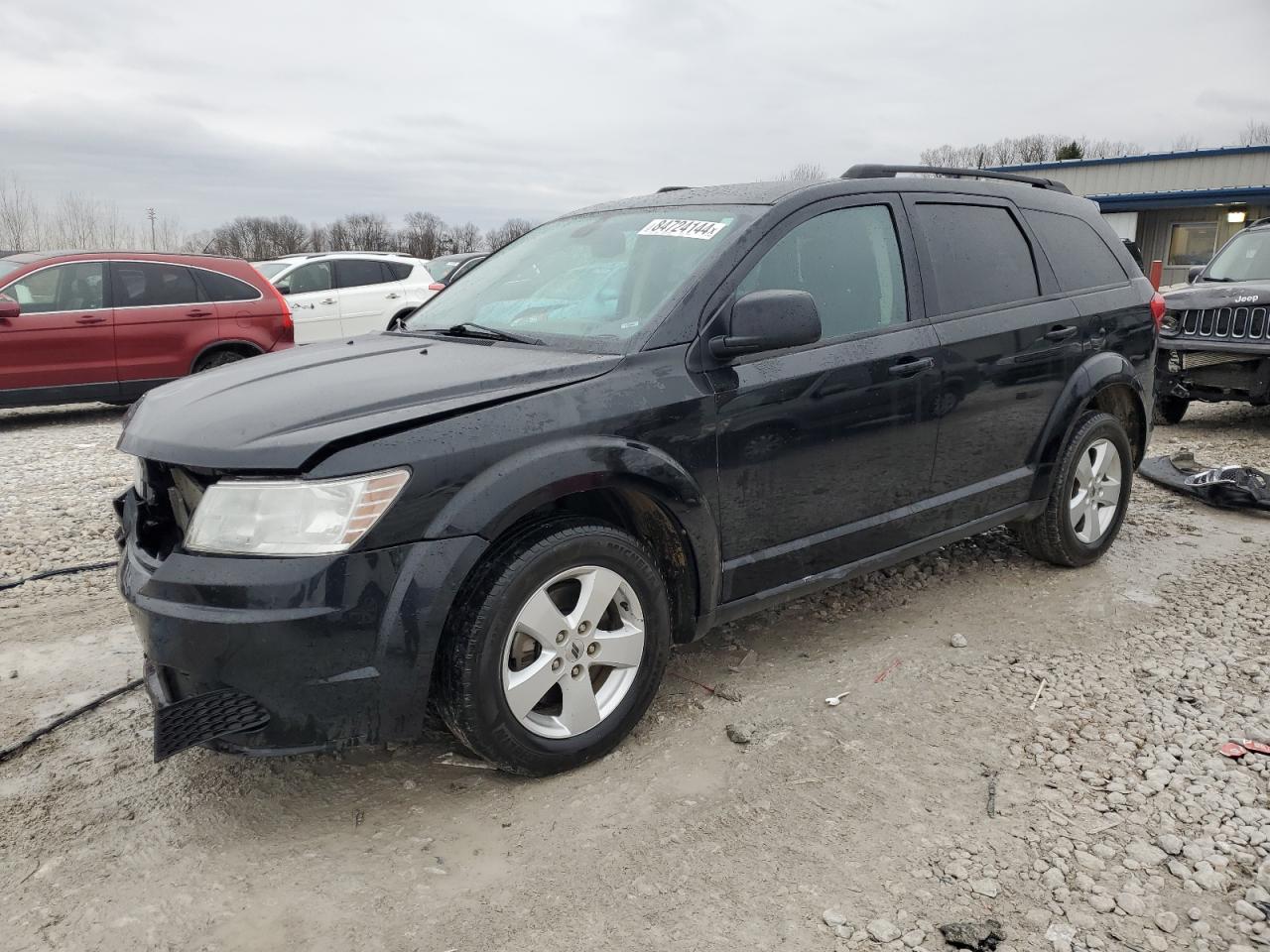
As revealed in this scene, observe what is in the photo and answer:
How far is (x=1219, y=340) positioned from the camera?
26.2ft

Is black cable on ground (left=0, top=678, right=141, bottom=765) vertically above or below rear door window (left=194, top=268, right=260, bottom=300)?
below

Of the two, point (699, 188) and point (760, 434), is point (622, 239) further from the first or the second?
point (760, 434)

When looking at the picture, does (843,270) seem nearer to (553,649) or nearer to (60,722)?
(553,649)

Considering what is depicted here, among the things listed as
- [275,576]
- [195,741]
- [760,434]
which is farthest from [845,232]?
[195,741]

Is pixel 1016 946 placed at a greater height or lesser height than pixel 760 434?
lesser

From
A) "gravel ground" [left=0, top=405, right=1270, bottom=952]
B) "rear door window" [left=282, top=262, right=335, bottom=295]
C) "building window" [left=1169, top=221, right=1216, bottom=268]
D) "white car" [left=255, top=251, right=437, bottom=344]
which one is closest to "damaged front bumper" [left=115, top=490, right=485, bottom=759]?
"gravel ground" [left=0, top=405, right=1270, bottom=952]

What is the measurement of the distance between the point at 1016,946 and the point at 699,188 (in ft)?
9.68

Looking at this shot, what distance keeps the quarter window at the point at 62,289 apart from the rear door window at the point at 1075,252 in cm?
866

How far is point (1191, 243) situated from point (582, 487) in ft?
116

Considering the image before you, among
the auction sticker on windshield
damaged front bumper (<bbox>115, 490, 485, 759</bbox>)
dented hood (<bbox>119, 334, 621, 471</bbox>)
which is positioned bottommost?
damaged front bumper (<bbox>115, 490, 485, 759</bbox>)

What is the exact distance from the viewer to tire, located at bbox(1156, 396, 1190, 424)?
28.6 ft

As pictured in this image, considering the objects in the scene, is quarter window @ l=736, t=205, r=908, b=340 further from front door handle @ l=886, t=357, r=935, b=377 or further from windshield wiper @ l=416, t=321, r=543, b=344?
windshield wiper @ l=416, t=321, r=543, b=344

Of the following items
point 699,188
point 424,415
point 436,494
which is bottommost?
point 436,494

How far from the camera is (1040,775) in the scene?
9.36ft
